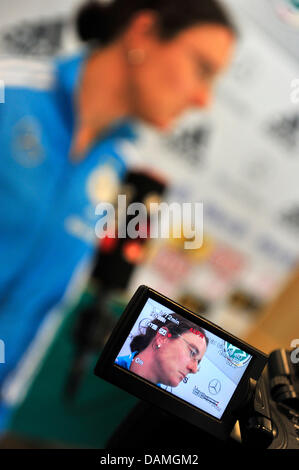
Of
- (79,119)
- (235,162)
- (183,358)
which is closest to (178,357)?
(183,358)

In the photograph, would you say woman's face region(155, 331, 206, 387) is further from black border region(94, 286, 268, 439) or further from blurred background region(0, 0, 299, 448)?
blurred background region(0, 0, 299, 448)

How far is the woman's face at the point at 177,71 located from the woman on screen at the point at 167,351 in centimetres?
124

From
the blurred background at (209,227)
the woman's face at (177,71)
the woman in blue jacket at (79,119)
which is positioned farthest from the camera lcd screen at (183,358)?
the woman's face at (177,71)

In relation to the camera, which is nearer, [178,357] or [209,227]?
[178,357]

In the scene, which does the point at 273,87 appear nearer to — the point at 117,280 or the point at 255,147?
the point at 255,147

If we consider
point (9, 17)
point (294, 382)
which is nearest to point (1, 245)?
point (9, 17)

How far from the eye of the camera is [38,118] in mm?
1511

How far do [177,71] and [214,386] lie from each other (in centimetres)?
134

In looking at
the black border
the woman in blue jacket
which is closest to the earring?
the woman in blue jacket

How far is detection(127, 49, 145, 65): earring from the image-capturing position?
5.12 ft

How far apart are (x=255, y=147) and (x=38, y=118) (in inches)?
36.8

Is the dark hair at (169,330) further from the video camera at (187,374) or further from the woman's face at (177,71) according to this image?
the woman's face at (177,71)

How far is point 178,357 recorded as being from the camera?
571 mm

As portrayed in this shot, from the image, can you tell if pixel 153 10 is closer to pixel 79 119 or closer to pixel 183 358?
pixel 79 119
